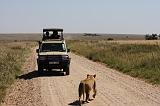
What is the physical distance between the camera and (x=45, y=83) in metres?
18.8

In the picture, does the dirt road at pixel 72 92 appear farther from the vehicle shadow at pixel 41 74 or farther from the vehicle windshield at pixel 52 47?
the vehicle windshield at pixel 52 47

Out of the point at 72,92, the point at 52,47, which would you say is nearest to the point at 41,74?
the point at 52,47

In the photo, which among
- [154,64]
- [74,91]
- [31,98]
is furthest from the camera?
[154,64]

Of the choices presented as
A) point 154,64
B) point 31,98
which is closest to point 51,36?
point 154,64

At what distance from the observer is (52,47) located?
78.3ft

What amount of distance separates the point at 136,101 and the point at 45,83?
6132 millimetres

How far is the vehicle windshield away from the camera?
2370 centimetres

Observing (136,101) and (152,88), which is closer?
(136,101)

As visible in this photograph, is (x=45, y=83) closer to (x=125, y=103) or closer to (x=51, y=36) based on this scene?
(x=125, y=103)

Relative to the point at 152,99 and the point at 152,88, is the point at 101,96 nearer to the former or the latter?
the point at 152,99

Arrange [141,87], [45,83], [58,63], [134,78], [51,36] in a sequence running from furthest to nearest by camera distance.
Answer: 1. [51,36]
2. [58,63]
3. [134,78]
4. [45,83]
5. [141,87]

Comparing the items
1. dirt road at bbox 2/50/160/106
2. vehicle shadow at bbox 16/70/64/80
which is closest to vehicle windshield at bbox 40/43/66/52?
vehicle shadow at bbox 16/70/64/80

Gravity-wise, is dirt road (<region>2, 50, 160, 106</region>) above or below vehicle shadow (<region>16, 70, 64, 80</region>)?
above

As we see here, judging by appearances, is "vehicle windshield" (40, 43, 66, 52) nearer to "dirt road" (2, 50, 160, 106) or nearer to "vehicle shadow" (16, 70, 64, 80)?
"vehicle shadow" (16, 70, 64, 80)
